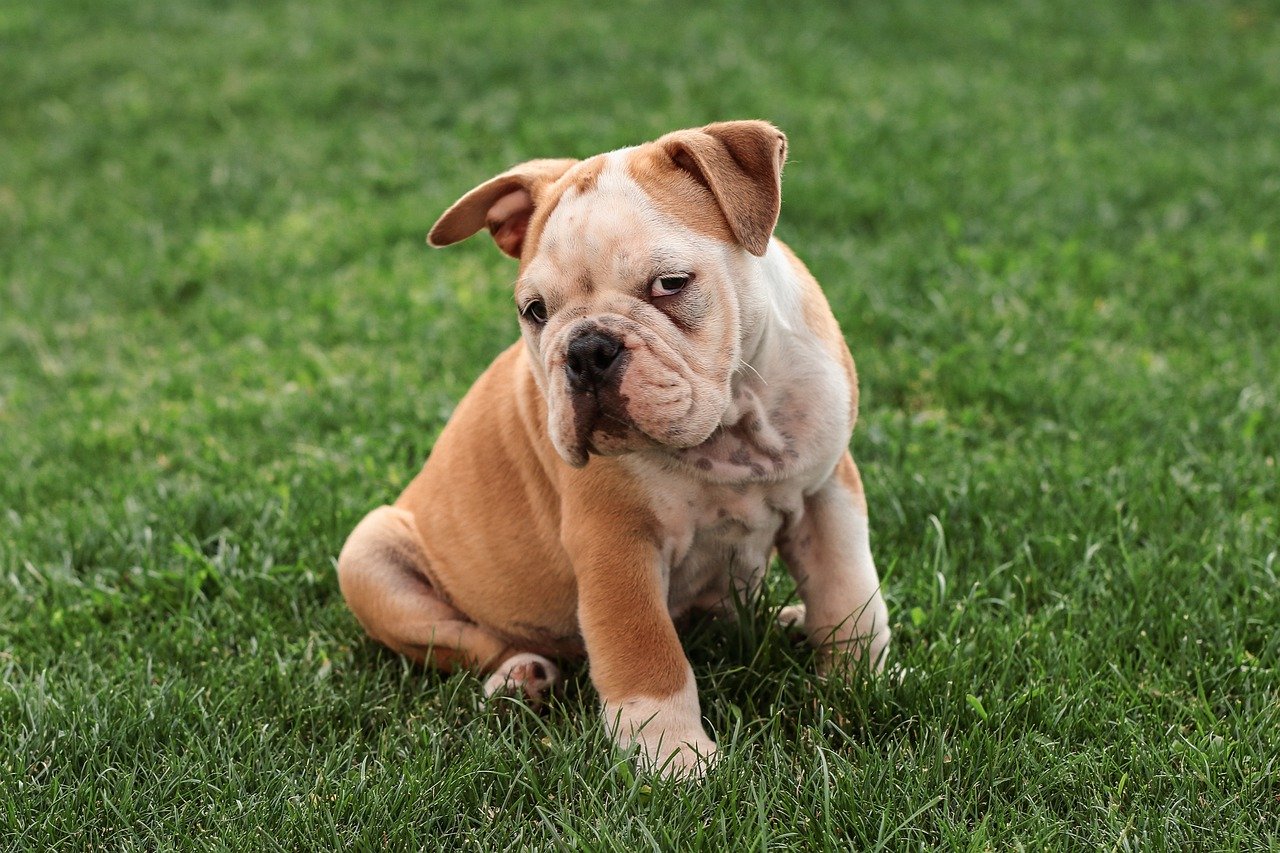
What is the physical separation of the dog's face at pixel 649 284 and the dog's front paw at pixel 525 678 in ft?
2.63

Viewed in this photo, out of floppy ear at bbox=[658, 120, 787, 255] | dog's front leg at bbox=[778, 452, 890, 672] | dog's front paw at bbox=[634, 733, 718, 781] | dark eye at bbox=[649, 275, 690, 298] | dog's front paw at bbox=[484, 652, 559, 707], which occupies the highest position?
floppy ear at bbox=[658, 120, 787, 255]

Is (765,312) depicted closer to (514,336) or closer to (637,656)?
(637,656)

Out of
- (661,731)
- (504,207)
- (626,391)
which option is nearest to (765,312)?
(626,391)

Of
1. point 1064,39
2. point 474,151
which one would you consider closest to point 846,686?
point 474,151

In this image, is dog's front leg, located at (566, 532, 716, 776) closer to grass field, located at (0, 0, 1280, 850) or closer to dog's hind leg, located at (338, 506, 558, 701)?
grass field, located at (0, 0, 1280, 850)

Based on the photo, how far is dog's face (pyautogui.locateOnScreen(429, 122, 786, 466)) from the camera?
9.64ft

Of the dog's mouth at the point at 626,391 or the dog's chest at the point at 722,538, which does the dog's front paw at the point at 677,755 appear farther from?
the dog's mouth at the point at 626,391

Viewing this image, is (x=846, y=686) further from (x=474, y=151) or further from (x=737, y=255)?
(x=474, y=151)

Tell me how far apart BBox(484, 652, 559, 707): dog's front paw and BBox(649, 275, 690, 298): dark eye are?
122 centimetres

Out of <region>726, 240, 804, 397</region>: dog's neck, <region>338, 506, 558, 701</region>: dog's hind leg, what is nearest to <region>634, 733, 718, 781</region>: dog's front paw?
<region>338, 506, 558, 701</region>: dog's hind leg

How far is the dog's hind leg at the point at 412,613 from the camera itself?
149 inches

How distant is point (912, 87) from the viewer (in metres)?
9.16

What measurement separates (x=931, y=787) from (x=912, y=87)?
7.00m

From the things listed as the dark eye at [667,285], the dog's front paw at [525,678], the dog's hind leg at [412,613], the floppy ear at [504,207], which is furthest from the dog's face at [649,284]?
the dog's hind leg at [412,613]
